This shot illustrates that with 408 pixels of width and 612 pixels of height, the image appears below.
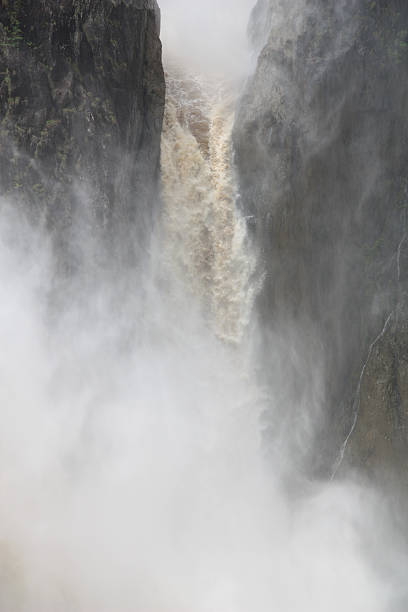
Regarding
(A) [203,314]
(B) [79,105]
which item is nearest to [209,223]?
(A) [203,314]

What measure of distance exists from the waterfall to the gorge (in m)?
0.03

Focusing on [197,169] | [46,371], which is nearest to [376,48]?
[197,169]

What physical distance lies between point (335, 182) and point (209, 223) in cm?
173

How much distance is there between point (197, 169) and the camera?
7145 millimetres

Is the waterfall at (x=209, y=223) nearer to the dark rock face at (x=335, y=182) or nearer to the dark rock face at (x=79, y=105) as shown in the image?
the dark rock face at (x=335, y=182)

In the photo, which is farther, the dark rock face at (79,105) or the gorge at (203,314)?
the gorge at (203,314)

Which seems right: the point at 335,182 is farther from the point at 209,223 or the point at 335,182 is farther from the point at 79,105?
the point at 79,105

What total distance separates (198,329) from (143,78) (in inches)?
127

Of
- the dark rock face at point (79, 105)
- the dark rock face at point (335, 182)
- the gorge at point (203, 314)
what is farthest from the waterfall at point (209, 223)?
the dark rock face at point (79, 105)

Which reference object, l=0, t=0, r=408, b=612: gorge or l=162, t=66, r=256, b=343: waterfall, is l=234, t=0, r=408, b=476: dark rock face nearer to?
l=0, t=0, r=408, b=612: gorge

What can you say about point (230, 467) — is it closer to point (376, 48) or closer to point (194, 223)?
point (194, 223)

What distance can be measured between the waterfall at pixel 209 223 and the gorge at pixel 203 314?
0.03 m

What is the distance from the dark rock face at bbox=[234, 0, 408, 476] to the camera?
228 inches

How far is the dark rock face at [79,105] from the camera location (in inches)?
226
